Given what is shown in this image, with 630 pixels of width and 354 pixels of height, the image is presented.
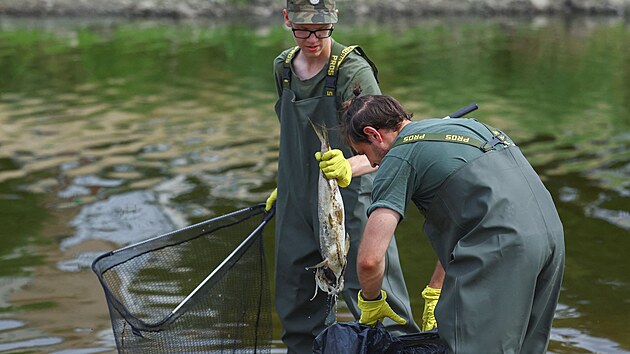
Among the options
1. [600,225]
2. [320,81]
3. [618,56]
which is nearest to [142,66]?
[618,56]

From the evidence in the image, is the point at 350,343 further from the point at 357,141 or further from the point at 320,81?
the point at 320,81

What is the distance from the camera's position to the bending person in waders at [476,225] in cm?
328

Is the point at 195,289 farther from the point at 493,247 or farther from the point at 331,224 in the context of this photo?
the point at 493,247

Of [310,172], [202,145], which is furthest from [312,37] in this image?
[202,145]

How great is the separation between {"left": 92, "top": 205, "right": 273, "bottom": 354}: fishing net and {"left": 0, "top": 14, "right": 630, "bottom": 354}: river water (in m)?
0.92

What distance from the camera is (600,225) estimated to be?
7.78 m

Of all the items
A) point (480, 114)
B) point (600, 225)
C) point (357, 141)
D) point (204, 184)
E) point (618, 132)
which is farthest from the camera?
point (480, 114)

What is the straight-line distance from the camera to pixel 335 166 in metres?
4.06

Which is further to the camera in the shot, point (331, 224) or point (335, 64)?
point (335, 64)

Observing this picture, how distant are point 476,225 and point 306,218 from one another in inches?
56.8

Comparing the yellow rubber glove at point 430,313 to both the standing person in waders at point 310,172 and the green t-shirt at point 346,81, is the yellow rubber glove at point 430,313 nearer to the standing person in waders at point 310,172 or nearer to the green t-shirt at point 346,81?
the standing person in waders at point 310,172

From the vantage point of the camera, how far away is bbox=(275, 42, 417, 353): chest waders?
14.8 ft

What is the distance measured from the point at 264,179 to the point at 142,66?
9281 mm

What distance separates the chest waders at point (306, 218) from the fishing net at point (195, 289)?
0.12 metres
